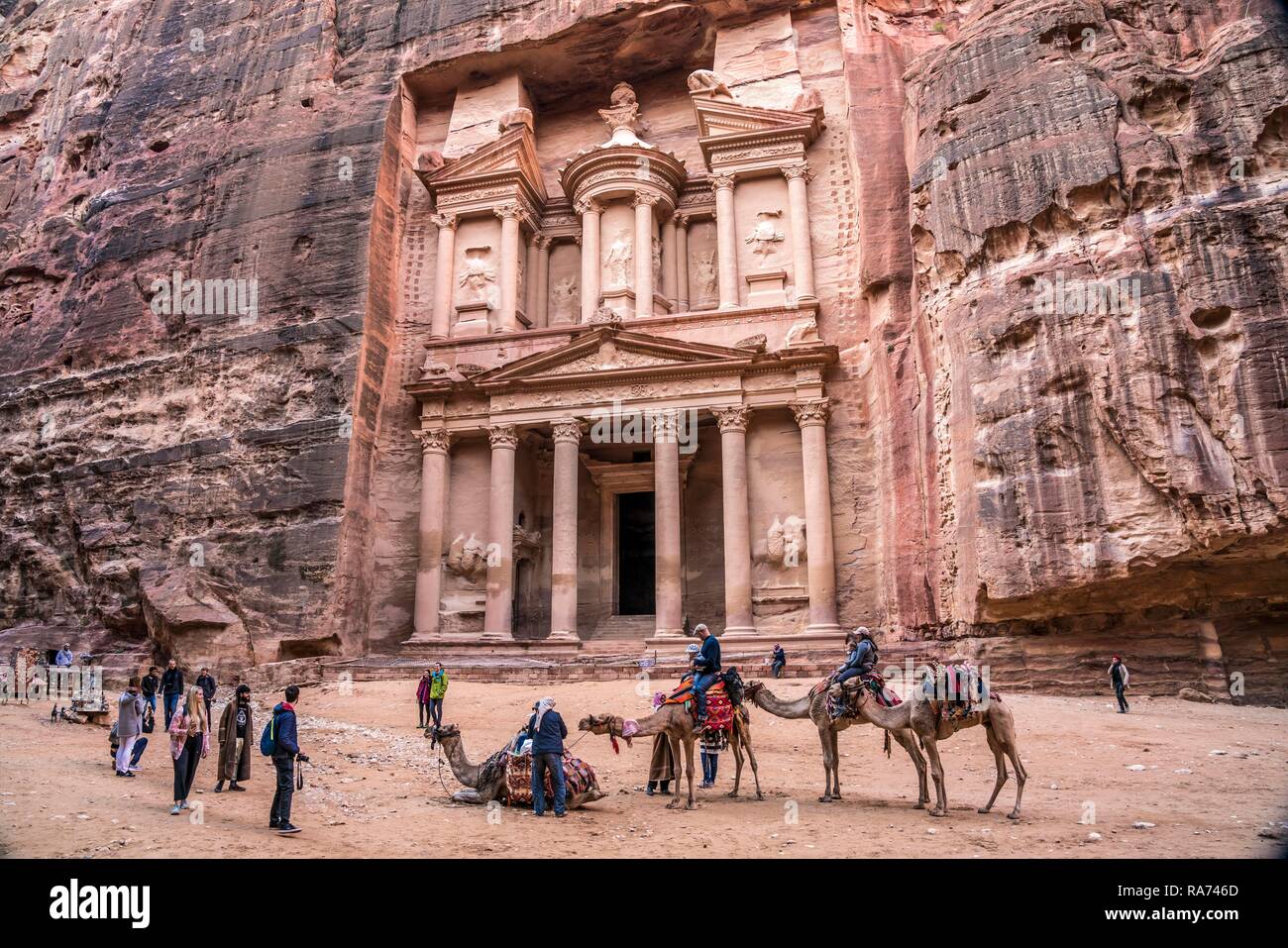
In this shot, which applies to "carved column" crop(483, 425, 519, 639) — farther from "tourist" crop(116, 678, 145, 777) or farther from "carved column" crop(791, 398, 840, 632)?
"tourist" crop(116, 678, 145, 777)

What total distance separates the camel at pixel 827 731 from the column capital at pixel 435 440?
17.5 metres

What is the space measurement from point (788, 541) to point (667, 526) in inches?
130

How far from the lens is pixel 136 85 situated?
108 ft

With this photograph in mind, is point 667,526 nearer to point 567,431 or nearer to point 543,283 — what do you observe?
point 567,431

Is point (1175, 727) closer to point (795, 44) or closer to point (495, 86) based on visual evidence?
point (795, 44)

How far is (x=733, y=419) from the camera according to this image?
81.9 feet

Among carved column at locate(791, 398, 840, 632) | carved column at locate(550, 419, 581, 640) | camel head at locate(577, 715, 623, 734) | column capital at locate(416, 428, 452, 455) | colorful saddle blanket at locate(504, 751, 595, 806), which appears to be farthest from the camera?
column capital at locate(416, 428, 452, 455)

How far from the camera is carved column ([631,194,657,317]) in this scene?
27.8 metres

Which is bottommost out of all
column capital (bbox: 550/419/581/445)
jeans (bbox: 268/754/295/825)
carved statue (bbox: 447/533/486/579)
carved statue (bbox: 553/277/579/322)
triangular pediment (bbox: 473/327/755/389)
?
jeans (bbox: 268/754/295/825)

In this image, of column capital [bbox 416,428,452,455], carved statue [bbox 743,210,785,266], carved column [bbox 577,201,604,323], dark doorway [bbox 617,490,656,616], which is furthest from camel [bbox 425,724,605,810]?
carved statue [bbox 743,210,785,266]

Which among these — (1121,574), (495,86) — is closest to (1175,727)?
(1121,574)

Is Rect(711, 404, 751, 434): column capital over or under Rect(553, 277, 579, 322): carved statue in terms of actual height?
under

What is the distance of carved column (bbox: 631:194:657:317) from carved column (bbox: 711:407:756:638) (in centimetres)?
475

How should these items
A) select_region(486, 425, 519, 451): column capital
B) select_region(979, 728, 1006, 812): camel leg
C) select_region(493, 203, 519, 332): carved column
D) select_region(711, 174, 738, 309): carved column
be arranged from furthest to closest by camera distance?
select_region(493, 203, 519, 332): carved column → select_region(711, 174, 738, 309): carved column → select_region(486, 425, 519, 451): column capital → select_region(979, 728, 1006, 812): camel leg
